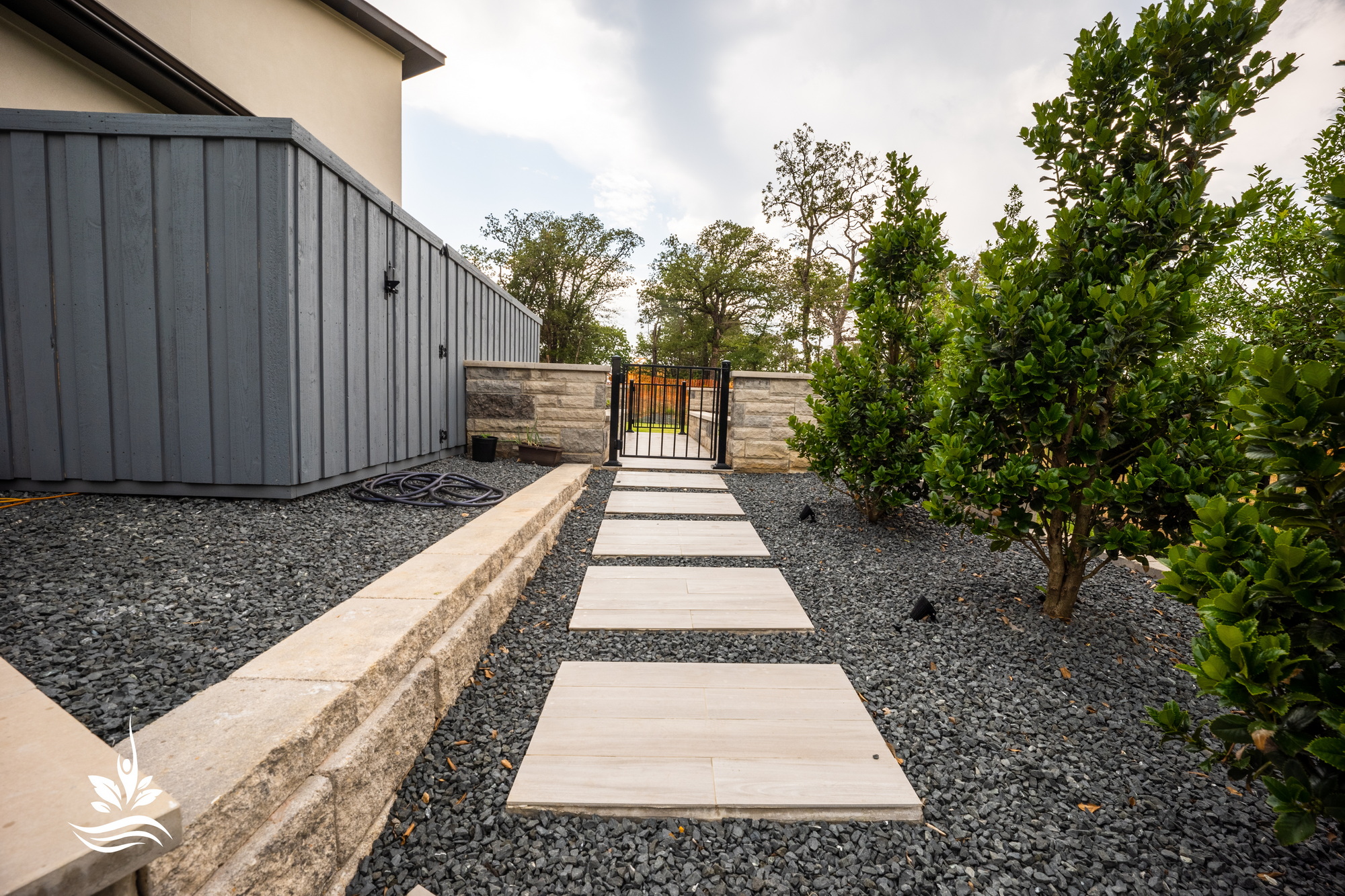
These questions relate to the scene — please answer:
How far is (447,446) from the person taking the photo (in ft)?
17.9

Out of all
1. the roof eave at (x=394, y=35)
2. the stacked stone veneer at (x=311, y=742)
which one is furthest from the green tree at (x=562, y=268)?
the stacked stone veneer at (x=311, y=742)

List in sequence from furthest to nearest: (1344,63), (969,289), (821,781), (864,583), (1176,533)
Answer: (864,583) < (969,289) < (1176,533) < (821,781) < (1344,63)

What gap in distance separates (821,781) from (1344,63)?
1868mm

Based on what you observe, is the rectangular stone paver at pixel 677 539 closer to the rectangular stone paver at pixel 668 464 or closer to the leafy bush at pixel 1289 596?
the rectangular stone paver at pixel 668 464

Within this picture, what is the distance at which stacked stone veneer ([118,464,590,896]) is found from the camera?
0.87 metres

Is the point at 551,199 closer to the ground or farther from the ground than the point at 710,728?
farther from the ground

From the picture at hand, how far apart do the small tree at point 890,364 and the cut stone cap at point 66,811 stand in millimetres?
3475

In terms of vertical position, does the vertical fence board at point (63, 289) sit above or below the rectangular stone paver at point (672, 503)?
above

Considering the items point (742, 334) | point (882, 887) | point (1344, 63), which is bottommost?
point (882, 887)

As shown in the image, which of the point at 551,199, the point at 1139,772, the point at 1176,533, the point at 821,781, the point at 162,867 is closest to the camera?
the point at 162,867

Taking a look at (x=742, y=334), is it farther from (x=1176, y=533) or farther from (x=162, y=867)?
(x=162, y=867)

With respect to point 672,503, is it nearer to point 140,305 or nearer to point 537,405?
point 537,405

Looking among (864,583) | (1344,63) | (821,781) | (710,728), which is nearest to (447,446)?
(864,583)

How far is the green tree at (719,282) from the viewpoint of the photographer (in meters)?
20.6
